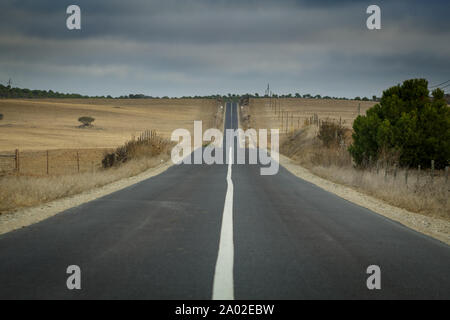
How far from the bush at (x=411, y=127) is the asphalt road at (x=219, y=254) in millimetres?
9861

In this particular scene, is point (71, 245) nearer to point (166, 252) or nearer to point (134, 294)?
point (166, 252)

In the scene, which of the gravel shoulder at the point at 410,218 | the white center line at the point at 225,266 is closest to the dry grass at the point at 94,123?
the gravel shoulder at the point at 410,218

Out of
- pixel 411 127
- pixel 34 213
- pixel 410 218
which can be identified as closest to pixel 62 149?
pixel 34 213

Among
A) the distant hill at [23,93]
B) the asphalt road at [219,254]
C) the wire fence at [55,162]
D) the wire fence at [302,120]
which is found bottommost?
the wire fence at [55,162]

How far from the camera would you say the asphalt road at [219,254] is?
388cm

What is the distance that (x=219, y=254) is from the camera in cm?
514

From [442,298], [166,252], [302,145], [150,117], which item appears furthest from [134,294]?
[150,117]

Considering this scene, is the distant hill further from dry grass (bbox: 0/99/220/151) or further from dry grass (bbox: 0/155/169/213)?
dry grass (bbox: 0/155/169/213)

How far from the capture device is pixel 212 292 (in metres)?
3.75

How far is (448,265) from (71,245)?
17.5 feet

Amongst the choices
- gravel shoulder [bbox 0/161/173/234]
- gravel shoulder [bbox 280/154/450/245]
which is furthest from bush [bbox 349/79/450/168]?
gravel shoulder [bbox 0/161/173/234]

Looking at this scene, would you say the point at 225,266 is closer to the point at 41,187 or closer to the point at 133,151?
the point at 41,187

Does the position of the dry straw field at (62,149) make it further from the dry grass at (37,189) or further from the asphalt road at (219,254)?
the asphalt road at (219,254)

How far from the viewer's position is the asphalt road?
3.88 meters
